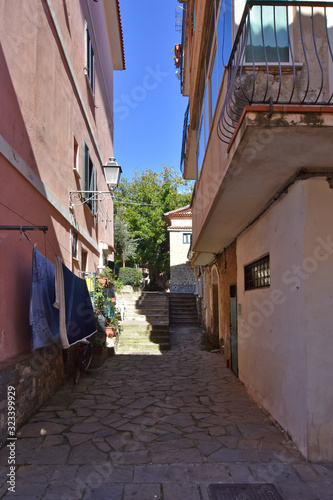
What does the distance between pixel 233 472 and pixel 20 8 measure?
669cm

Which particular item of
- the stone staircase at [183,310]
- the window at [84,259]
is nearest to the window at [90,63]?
the window at [84,259]

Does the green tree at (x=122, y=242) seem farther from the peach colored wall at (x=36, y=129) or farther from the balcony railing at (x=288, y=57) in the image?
the balcony railing at (x=288, y=57)

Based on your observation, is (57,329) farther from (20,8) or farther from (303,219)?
(20,8)

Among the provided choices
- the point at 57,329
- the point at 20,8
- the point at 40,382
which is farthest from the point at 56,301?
the point at 20,8

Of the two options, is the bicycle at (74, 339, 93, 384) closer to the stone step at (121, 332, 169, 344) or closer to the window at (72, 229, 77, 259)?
the window at (72, 229, 77, 259)

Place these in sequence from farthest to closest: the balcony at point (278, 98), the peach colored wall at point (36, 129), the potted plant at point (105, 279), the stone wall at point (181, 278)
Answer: the stone wall at point (181, 278) → the potted plant at point (105, 279) → the peach colored wall at point (36, 129) → the balcony at point (278, 98)

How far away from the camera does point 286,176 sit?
4.30 m

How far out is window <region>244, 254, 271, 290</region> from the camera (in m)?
5.74

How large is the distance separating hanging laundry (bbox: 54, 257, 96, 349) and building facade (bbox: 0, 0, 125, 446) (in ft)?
1.64

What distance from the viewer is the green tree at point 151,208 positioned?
98.0ft

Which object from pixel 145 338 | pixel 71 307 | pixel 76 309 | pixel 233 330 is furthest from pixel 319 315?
pixel 145 338

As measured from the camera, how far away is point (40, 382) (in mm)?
5680

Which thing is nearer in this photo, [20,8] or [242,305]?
[20,8]

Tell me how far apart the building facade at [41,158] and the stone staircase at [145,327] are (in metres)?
3.21
